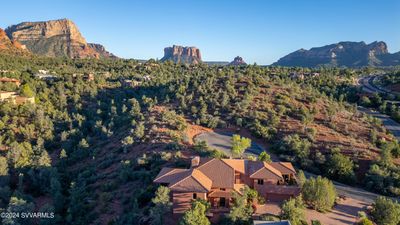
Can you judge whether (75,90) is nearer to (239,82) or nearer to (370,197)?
(239,82)

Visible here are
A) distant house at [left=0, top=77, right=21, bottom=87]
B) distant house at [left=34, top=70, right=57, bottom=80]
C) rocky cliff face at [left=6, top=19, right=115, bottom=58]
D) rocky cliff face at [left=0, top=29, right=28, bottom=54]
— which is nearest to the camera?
distant house at [left=0, top=77, right=21, bottom=87]

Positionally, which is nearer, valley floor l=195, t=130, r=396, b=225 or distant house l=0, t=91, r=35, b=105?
valley floor l=195, t=130, r=396, b=225

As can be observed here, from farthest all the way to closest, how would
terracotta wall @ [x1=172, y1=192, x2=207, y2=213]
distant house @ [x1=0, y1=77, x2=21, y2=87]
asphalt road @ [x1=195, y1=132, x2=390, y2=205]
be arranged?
1. distant house @ [x1=0, y1=77, x2=21, y2=87]
2. asphalt road @ [x1=195, y1=132, x2=390, y2=205]
3. terracotta wall @ [x1=172, y1=192, x2=207, y2=213]

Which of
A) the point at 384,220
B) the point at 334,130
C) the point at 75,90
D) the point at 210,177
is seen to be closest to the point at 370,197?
the point at 384,220

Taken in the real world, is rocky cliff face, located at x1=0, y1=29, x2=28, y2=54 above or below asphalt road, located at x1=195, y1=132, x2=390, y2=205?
above

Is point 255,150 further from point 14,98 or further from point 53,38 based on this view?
point 53,38

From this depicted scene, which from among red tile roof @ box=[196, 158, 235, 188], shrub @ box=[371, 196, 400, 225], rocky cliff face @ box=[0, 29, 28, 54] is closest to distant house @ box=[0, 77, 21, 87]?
rocky cliff face @ box=[0, 29, 28, 54]

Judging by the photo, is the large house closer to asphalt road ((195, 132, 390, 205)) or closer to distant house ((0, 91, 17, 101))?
asphalt road ((195, 132, 390, 205))
